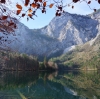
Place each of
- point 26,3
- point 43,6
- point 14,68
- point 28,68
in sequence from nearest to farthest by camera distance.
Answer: point 26,3 → point 43,6 → point 14,68 → point 28,68

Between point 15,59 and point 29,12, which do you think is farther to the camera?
point 15,59

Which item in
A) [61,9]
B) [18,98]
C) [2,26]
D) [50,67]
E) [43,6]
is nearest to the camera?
[43,6]

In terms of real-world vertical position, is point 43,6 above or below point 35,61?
below

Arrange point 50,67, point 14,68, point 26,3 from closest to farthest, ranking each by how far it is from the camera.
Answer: point 26,3 → point 14,68 → point 50,67

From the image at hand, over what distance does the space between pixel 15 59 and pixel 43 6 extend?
487 feet

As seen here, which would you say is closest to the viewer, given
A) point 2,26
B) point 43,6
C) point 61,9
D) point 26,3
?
point 26,3

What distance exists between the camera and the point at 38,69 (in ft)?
562

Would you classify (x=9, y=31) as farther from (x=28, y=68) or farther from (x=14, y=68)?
(x=28, y=68)

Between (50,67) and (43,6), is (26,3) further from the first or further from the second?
(50,67)

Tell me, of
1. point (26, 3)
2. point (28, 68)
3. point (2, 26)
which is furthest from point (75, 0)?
point (28, 68)

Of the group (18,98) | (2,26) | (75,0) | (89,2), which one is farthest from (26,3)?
(18,98)

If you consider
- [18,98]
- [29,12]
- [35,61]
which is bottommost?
[18,98]

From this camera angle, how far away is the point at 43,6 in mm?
5098

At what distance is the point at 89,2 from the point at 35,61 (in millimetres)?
163768
